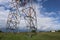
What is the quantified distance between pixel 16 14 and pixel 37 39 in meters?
10.00

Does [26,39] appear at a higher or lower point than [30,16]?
lower

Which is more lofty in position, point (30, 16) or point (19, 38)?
point (30, 16)

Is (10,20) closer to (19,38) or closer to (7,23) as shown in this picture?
(7,23)

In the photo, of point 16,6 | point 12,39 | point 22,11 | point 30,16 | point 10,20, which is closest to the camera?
point 12,39

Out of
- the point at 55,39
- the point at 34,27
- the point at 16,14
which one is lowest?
the point at 55,39

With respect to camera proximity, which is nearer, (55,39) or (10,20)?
(55,39)

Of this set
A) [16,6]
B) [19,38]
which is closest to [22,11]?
[16,6]

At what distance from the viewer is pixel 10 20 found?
43031 millimetres

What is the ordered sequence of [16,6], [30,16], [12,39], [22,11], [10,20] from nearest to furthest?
1. [12,39]
2. [30,16]
3. [22,11]
4. [16,6]
5. [10,20]

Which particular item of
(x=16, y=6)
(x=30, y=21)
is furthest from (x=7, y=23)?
(x=30, y=21)

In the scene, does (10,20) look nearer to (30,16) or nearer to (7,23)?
(7,23)

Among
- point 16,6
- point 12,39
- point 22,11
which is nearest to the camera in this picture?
point 12,39

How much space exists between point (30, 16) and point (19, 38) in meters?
4.44

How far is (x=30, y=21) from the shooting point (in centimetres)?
3431
